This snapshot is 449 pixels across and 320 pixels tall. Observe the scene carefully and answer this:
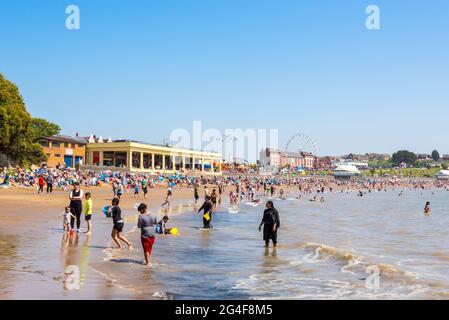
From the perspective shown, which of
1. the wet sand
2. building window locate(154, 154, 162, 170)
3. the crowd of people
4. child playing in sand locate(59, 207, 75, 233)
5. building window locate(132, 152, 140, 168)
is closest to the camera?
the wet sand

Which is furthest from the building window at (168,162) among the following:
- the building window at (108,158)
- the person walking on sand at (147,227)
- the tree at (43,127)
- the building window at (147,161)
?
the person walking on sand at (147,227)

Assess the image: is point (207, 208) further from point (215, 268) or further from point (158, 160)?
point (158, 160)

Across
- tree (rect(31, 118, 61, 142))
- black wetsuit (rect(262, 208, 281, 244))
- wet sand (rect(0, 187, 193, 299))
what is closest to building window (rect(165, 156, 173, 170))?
tree (rect(31, 118, 61, 142))

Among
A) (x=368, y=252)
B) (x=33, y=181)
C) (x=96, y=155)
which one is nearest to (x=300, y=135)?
(x=96, y=155)

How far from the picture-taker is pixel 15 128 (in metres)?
44.8

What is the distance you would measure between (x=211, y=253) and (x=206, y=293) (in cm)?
575

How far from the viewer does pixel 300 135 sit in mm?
167875

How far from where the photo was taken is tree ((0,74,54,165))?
43938 millimetres

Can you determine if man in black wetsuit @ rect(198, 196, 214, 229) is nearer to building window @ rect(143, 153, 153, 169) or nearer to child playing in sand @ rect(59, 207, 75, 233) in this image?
child playing in sand @ rect(59, 207, 75, 233)

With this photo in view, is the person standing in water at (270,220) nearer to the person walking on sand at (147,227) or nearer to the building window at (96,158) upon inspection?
the person walking on sand at (147,227)

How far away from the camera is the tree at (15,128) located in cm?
4394

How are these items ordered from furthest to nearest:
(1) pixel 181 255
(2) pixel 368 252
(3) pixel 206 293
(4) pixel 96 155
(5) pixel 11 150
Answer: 1. (4) pixel 96 155
2. (5) pixel 11 150
3. (2) pixel 368 252
4. (1) pixel 181 255
5. (3) pixel 206 293
